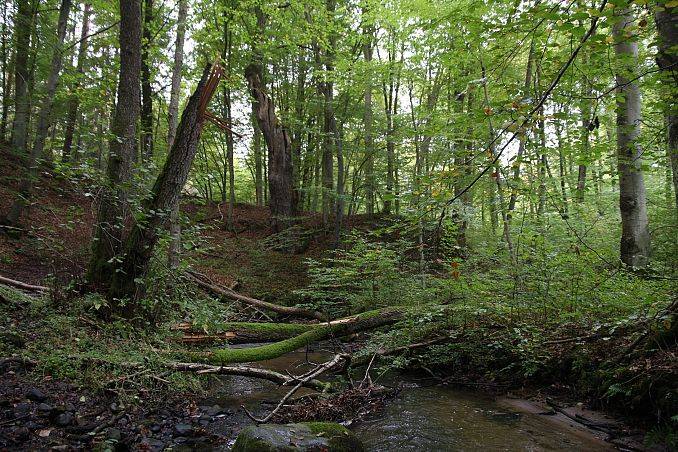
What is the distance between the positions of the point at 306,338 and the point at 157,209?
11.8 feet

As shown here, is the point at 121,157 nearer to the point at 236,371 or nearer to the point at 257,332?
the point at 236,371

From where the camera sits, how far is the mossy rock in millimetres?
3691

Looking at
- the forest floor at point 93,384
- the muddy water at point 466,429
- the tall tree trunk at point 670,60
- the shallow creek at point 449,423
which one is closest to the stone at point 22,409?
the forest floor at point 93,384

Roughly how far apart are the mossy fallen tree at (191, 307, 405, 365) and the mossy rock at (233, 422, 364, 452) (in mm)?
2643

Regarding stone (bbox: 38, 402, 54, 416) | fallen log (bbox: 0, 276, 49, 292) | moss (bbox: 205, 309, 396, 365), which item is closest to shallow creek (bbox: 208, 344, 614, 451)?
moss (bbox: 205, 309, 396, 365)

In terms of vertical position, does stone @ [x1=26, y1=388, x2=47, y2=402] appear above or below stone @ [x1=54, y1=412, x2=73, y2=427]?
above

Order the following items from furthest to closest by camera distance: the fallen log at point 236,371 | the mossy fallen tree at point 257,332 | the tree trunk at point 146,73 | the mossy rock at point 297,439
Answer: the tree trunk at point 146,73 < the mossy fallen tree at point 257,332 < the fallen log at point 236,371 < the mossy rock at point 297,439

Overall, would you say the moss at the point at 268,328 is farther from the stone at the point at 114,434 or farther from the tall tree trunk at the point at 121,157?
the stone at the point at 114,434

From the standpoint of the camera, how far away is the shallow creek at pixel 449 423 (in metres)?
4.29

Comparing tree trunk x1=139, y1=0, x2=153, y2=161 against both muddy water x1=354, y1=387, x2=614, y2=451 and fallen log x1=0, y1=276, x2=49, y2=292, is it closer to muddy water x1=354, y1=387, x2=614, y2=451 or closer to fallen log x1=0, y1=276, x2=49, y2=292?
fallen log x1=0, y1=276, x2=49, y2=292

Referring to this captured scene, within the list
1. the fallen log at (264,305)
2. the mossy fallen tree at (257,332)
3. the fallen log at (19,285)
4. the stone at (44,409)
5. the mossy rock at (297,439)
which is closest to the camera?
the mossy rock at (297,439)

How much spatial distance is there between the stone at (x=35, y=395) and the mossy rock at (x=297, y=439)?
221cm

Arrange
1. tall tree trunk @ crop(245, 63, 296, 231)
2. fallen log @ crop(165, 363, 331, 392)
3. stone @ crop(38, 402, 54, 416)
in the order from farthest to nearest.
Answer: tall tree trunk @ crop(245, 63, 296, 231) < fallen log @ crop(165, 363, 331, 392) < stone @ crop(38, 402, 54, 416)

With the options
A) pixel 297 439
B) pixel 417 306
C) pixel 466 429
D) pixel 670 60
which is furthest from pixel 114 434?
pixel 670 60
